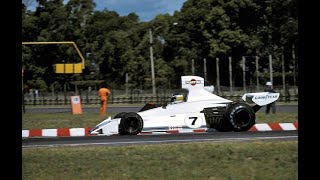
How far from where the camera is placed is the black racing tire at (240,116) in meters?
13.1

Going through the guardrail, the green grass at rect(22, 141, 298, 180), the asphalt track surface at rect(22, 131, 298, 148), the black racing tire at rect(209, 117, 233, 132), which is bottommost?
the green grass at rect(22, 141, 298, 180)

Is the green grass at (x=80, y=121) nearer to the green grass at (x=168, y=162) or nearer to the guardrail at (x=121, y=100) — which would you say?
the green grass at (x=168, y=162)

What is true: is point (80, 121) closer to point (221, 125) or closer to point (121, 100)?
point (221, 125)

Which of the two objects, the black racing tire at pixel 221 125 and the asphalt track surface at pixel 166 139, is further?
the black racing tire at pixel 221 125

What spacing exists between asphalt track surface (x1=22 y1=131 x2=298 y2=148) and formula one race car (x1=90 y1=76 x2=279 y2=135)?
27 cm

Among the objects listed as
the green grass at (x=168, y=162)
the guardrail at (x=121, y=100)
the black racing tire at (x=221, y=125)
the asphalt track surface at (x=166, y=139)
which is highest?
the guardrail at (x=121, y=100)

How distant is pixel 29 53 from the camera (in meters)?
65.6

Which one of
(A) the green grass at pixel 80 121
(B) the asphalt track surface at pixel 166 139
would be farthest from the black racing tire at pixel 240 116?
(A) the green grass at pixel 80 121

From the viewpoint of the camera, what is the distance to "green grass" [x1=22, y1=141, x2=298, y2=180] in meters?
7.09

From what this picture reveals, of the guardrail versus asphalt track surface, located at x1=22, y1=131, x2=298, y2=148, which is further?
the guardrail

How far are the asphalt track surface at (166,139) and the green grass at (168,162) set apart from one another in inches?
52.9

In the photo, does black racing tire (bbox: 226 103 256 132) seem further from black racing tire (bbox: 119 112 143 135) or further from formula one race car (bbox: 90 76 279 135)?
black racing tire (bbox: 119 112 143 135)

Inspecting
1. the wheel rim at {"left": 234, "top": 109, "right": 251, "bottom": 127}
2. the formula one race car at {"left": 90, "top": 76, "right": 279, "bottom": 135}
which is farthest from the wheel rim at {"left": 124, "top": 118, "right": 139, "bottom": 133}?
the wheel rim at {"left": 234, "top": 109, "right": 251, "bottom": 127}

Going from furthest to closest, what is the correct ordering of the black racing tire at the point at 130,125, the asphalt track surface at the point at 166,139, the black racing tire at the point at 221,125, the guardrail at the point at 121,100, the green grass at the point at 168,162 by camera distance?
the guardrail at the point at 121,100
the black racing tire at the point at 221,125
the black racing tire at the point at 130,125
the asphalt track surface at the point at 166,139
the green grass at the point at 168,162
